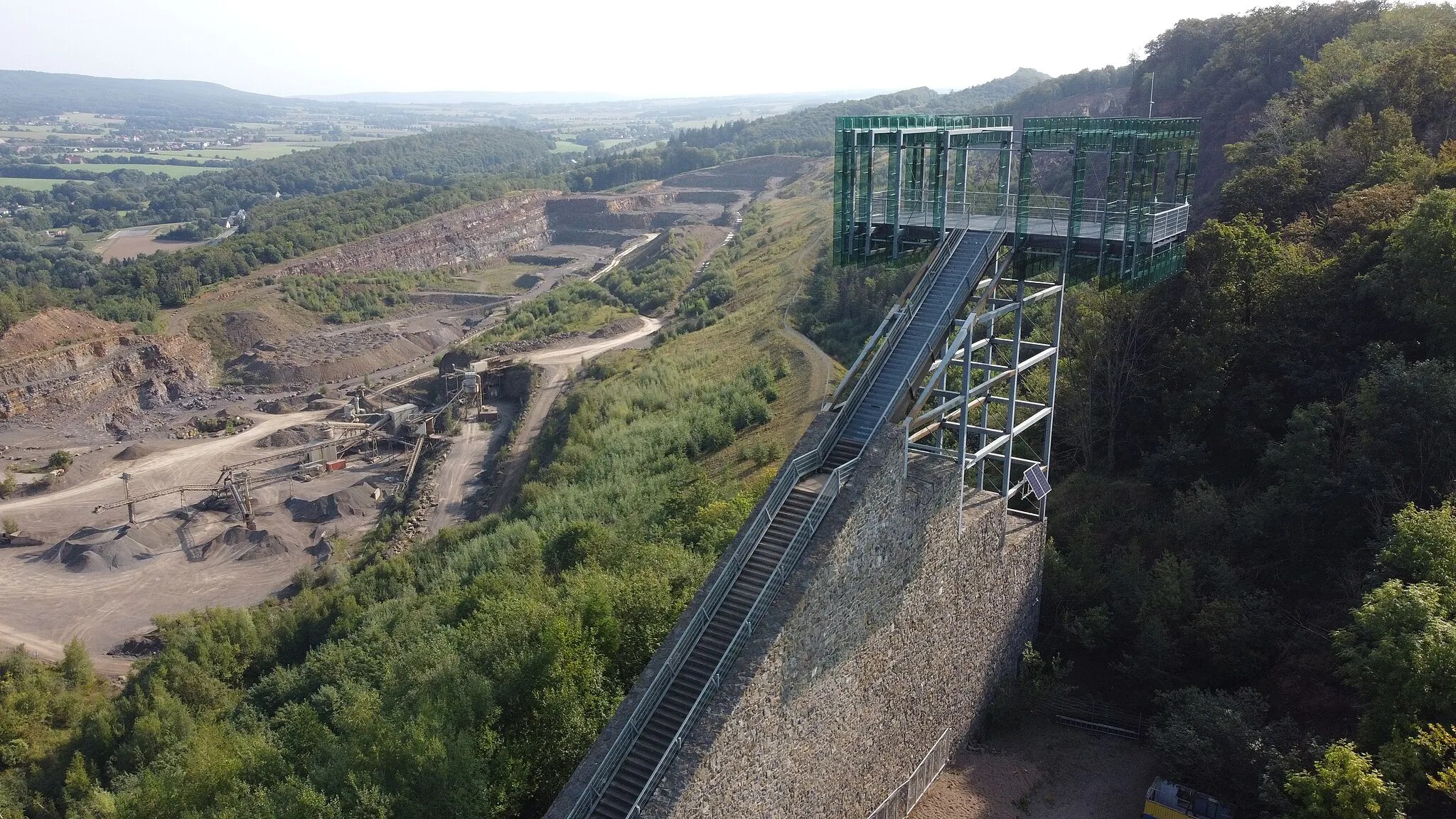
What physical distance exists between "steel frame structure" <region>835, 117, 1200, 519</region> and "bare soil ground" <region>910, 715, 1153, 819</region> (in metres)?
5.74

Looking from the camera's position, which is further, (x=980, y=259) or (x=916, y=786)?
(x=980, y=259)

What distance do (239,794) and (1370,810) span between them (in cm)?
2161

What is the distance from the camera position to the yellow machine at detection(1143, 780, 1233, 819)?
17.1m

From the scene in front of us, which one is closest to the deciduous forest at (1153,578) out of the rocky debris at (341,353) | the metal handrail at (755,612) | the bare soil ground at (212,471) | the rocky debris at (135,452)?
the metal handrail at (755,612)

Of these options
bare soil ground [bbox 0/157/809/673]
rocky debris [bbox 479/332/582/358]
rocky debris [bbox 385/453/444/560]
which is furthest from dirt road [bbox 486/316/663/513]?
rocky debris [bbox 479/332/582/358]

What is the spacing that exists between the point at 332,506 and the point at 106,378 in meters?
33.9

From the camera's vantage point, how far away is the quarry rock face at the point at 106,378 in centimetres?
6606

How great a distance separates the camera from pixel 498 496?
157ft

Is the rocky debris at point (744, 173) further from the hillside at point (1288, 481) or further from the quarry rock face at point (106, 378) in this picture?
the hillside at point (1288, 481)

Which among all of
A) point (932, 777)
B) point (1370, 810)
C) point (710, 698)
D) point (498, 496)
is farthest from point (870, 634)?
point (498, 496)

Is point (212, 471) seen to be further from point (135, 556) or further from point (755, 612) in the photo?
point (755, 612)

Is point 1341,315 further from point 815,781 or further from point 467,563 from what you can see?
point 467,563

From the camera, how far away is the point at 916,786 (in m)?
19.3

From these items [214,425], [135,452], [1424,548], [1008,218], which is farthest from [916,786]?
[214,425]
